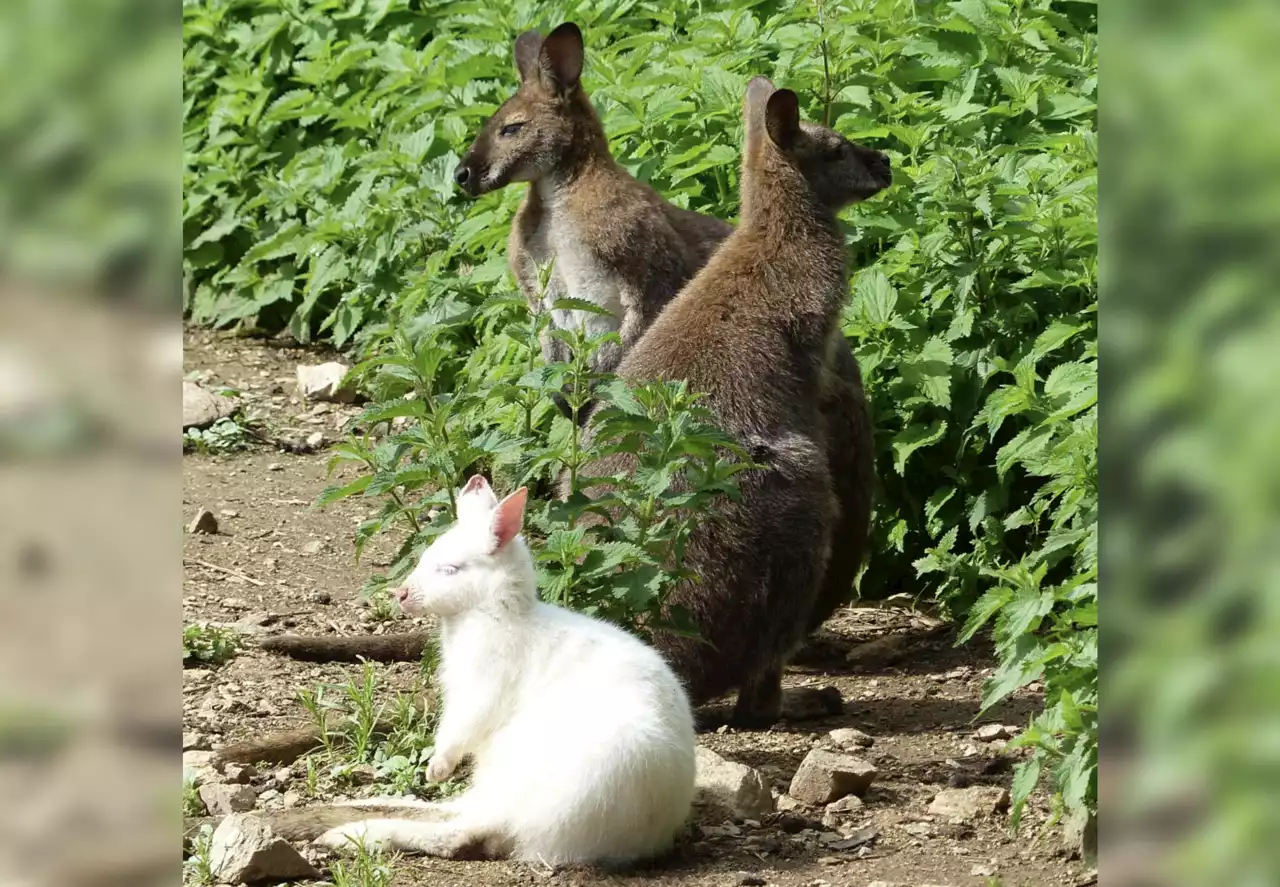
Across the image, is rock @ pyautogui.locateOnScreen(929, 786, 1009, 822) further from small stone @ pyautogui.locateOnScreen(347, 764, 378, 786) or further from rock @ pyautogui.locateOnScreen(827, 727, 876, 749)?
small stone @ pyautogui.locateOnScreen(347, 764, 378, 786)

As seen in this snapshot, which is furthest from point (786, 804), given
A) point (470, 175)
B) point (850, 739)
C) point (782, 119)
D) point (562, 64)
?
point (562, 64)

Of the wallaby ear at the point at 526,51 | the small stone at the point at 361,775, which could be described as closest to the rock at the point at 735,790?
the small stone at the point at 361,775

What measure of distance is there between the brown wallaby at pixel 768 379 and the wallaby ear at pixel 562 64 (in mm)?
1000

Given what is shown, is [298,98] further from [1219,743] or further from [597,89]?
[1219,743]

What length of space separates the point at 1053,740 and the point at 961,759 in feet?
3.60

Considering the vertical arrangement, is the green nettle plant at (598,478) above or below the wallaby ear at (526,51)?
below

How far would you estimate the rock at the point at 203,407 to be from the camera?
777 centimetres

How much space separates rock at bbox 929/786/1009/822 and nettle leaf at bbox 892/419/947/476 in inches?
64.9

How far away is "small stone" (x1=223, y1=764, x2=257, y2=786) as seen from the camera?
4.05 meters

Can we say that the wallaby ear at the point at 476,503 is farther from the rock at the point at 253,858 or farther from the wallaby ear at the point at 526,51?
the wallaby ear at the point at 526,51

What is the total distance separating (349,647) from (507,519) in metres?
1.43

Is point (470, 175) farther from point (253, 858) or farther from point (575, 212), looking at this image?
point (253, 858)

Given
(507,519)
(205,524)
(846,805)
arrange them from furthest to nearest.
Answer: (205,524) < (846,805) < (507,519)

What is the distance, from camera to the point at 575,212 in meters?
6.05
